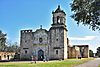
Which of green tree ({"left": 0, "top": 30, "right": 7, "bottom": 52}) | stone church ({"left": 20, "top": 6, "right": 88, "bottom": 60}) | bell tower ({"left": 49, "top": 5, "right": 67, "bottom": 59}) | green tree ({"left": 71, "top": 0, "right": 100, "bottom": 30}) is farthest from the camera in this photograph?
green tree ({"left": 0, "top": 30, "right": 7, "bottom": 52})

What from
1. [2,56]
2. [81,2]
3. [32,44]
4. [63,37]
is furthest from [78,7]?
[2,56]

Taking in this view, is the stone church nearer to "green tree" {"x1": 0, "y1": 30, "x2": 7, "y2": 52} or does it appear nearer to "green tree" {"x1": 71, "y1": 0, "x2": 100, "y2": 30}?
"green tree" {"x1": 71, "y1": 0, "x2": 100, "y2": 30}

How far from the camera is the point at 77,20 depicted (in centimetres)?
2525

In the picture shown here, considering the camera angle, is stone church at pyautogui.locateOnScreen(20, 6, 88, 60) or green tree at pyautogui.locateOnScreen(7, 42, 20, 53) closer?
stone church at pyautogui.locateOnScreen(20, 6, 88, 60)

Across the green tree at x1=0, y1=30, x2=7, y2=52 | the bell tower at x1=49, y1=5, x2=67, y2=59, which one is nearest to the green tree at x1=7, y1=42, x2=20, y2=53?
the green tree at x1=0, y1=30, x2=7, y2=52

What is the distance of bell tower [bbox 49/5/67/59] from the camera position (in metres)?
59.8

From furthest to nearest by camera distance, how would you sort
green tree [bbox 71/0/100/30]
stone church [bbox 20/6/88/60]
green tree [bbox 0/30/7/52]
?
1. green tree [bbox 0/30/7/52]
2. stone church [bbox 20/6/88/60]
3. green tree [bbox 71/0/100/30]

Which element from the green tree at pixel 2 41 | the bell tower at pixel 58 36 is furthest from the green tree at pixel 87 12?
the green tree at pixel 2 41

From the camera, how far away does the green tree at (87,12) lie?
22.5 metres

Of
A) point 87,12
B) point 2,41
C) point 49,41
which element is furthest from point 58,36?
point 2,41

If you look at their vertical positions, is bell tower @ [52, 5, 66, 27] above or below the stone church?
above

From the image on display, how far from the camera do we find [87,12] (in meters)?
23.6

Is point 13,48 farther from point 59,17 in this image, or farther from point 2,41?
point 59,17

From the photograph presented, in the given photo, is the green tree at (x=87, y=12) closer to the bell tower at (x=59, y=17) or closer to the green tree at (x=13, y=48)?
the bell tower at (x=59, y=17)
